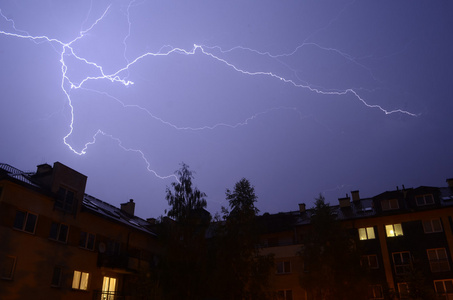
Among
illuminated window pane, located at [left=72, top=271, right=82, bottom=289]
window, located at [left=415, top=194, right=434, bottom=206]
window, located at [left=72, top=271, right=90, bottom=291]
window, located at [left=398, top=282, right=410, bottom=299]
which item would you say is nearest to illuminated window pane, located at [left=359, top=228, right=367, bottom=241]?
window, located at [left=398, top=282, right=410, bottom=299]

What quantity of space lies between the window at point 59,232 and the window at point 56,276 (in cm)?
190

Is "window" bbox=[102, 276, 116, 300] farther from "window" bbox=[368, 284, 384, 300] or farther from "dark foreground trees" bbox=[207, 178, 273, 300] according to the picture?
"window" bbox=[368, 284, 384, 300]

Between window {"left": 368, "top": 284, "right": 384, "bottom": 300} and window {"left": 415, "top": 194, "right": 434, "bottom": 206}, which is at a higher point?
window {"left": 415, "top": 194, "right": 434, "bottom": 206}

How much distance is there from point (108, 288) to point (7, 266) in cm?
975

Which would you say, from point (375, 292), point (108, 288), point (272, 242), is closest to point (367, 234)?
point (375, 292)

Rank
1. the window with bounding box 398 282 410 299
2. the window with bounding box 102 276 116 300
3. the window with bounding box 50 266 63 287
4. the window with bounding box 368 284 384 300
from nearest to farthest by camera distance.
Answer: the window with bounding box 50 266 63 287 < the window with bounding box 102 276 116 300 < the window with bounding box 398 282 410 299 < the window with bounding box 368 284 384 300

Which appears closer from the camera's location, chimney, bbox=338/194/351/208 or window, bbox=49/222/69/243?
window, bbox=49/222/69/243

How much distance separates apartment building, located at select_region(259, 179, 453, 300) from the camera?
32.1m

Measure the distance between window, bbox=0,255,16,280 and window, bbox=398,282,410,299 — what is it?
28496 millimetres

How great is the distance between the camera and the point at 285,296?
35844 millimetres

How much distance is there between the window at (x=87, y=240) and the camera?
92.4 ft

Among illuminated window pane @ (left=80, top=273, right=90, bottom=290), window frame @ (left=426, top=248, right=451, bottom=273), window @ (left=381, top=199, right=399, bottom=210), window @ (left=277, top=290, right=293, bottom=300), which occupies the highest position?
window @ (left=381, top=199, right=399, bottom=210)

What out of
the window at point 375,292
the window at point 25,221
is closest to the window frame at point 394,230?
the window at point 375,292

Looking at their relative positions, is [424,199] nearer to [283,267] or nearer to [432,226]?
[432,226]
